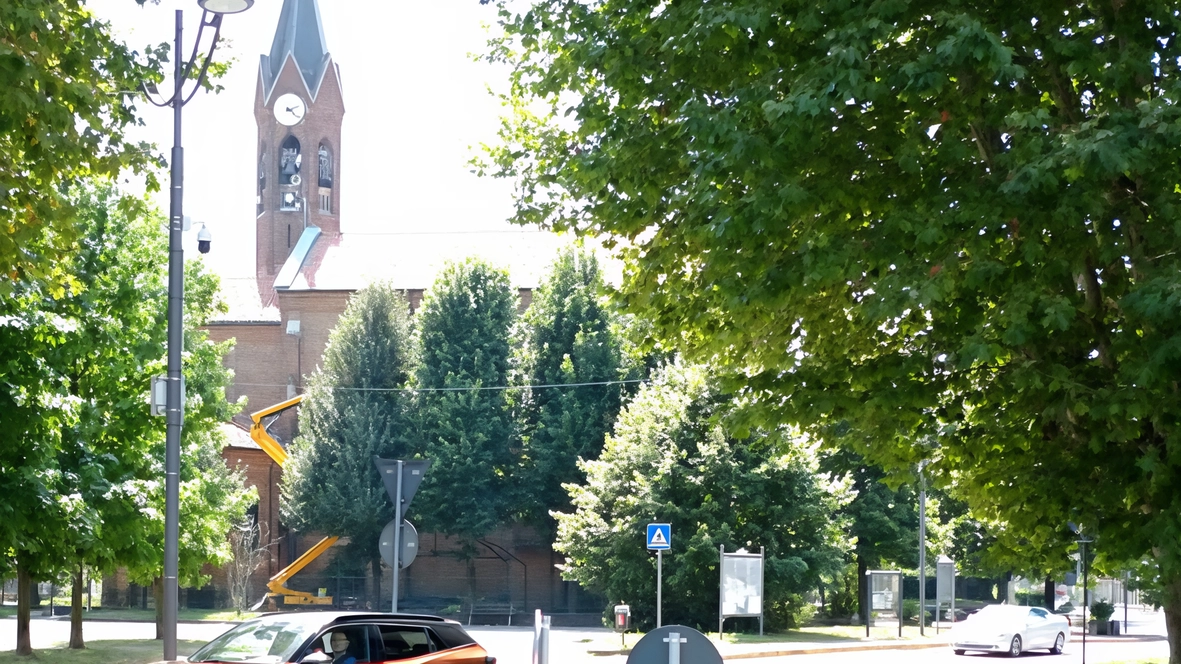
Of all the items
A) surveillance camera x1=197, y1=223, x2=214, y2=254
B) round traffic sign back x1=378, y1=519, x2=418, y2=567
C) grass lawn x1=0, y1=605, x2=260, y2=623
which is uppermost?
surveillance camera x1=197, y1=223, x2=214, y2=254

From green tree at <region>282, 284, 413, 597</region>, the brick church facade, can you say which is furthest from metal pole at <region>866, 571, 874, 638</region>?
green tree at <region>282, 284, 413, 597</region>

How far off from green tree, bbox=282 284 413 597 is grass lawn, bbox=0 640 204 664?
22.4 metres

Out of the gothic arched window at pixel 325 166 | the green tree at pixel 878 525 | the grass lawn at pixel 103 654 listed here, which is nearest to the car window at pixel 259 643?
the grass lawn at pixel 103 654

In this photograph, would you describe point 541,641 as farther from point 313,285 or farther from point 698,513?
point 313,285

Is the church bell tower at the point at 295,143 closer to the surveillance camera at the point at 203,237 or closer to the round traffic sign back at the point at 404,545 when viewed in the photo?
the surveillance camera at the point at 203,237

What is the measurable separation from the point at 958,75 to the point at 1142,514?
3.59 meters

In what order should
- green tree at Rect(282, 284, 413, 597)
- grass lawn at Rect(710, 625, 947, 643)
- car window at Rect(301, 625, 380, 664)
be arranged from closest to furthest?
car window at Rect(301, 625, 380, 664), grass lawn at Rect(710, 625, 947, 643), green tree at Rect(282, 284, 413, 597)

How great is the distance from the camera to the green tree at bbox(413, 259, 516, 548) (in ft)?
173

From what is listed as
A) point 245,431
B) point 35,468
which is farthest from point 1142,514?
point 245,431

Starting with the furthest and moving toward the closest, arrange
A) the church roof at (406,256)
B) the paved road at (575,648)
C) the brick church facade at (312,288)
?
the church roof at (406,256), the brick church facade at (312,288), the paved road at (575,648)

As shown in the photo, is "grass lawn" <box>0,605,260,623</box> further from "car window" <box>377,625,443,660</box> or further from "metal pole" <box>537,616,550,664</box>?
"car window" <box>377,625,443,660</box>

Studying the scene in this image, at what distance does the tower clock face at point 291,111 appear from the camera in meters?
71.0

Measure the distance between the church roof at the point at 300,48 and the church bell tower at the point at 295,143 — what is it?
0.18ft

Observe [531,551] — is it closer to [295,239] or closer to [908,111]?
[295,239]
